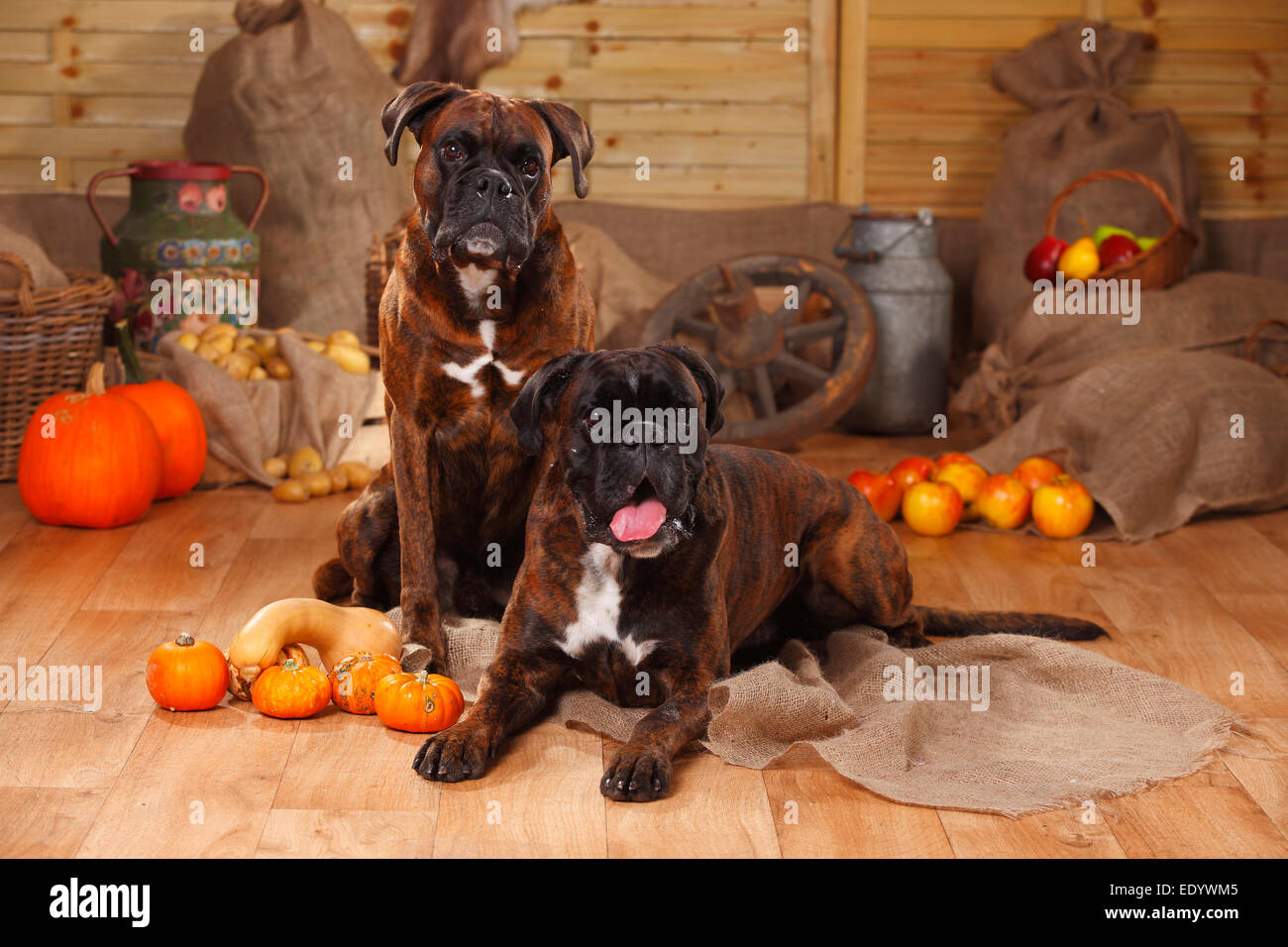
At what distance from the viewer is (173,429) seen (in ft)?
17.0

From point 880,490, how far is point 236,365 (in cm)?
248

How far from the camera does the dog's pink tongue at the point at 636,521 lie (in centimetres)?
289

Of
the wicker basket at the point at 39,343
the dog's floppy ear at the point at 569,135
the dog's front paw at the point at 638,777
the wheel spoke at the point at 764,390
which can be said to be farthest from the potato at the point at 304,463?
the dog's front paw at the point at 638,777

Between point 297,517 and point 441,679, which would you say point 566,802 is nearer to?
point 441,679

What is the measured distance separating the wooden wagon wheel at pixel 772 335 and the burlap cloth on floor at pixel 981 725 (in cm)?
245

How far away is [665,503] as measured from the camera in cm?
288

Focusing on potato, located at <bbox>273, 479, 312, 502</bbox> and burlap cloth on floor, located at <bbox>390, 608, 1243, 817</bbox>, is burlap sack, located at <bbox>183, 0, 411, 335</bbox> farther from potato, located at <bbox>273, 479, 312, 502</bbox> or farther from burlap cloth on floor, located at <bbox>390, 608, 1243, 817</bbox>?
burlap cloth on floor, located at <bbox>390, 608, 1243, 817</bbox>

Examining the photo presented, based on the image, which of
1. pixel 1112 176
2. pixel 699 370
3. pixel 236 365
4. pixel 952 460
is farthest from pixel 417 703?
pixel 1112 176

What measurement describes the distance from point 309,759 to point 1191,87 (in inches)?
247

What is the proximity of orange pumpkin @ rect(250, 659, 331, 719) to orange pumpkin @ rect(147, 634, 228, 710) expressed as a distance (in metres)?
0.10

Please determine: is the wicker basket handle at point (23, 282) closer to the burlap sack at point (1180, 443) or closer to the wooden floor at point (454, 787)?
the wooden floor at point (454, 787)

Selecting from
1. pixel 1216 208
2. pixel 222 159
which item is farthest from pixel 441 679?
pixel 1216 208

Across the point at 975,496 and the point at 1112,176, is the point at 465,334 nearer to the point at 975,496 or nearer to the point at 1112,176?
the point at 975,496

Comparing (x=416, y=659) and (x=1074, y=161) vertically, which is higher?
Result: (x=1074, y=161)
